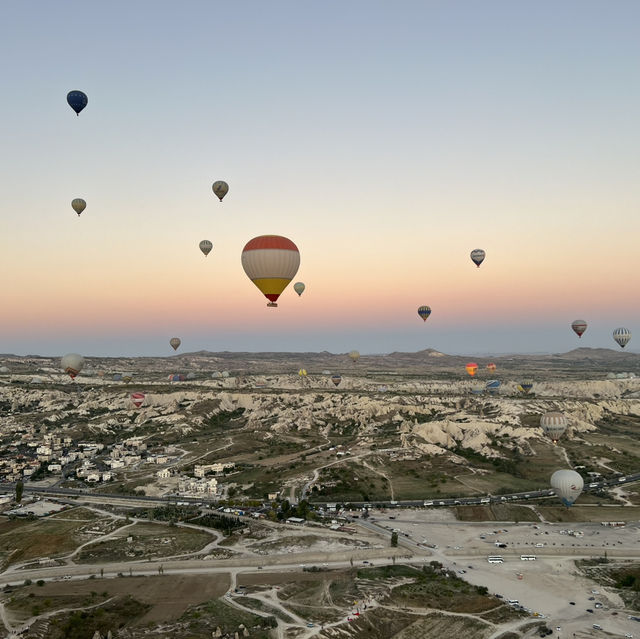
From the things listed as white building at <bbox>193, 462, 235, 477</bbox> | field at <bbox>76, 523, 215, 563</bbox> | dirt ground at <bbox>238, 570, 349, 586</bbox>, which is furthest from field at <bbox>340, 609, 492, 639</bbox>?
A: white building at <bbox>193, 462, 235, 477</bbox>

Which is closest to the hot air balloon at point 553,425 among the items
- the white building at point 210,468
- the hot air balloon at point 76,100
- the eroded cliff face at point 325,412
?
the eroded cliff face at point 325,412

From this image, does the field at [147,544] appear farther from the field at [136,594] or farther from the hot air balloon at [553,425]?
the hot air balloon at [553,425]

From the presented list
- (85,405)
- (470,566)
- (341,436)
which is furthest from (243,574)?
(85,405)

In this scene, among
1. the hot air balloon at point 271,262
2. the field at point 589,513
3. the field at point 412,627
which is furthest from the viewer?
the field at point 589,513

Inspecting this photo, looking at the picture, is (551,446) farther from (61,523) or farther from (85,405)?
(85,405)

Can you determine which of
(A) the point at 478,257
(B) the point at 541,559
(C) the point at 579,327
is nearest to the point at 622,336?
(C) the point at 579,327

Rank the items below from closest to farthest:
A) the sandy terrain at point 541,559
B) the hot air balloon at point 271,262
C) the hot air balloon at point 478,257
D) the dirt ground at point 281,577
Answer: the sandy terrain at point 541,559 → the dirt ground at point 281,577 → the hot air balloon at point 271,262 → the hot air balloon at point 478,257

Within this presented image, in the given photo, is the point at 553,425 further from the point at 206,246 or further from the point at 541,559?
the point at 206,246
